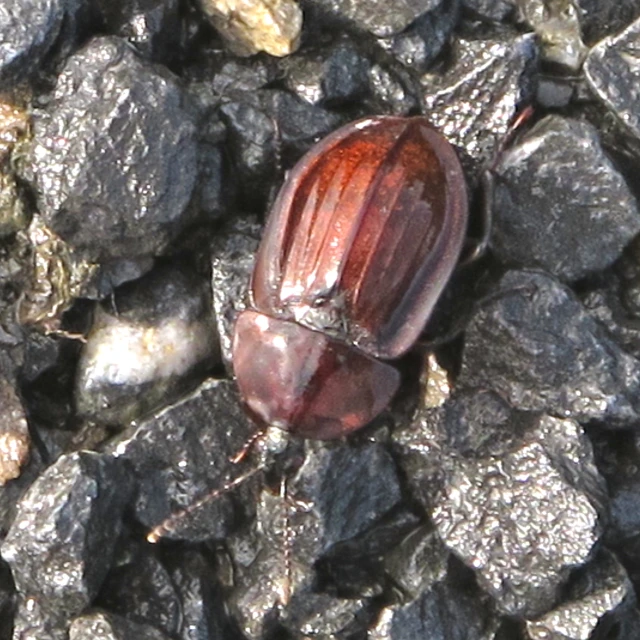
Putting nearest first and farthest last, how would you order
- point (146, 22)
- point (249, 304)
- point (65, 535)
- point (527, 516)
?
point (65, 535), point (527, 516), point (146, 22), point (249, 304)

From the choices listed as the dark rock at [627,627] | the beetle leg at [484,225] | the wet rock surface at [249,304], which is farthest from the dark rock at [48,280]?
the dark rock at [627,627]

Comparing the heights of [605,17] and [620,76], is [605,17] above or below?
above

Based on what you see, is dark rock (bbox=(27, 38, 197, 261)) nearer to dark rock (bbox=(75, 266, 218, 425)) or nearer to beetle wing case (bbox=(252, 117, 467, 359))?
dark rock (bbox=(75, 266, 218, 425))

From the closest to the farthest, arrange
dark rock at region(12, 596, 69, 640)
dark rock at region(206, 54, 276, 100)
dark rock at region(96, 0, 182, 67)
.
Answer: dark rock at region(12, 596, 69, 640) < dark rock at region(96, 0, 182, 67) < dark rock at region(206, 54, 276, 100)

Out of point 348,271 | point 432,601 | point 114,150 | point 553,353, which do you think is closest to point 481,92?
point 348,271

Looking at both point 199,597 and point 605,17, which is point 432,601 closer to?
point 199,597

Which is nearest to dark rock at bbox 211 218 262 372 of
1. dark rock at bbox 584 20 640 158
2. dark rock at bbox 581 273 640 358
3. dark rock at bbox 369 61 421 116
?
dark rock at bbox 369 61 421 116
